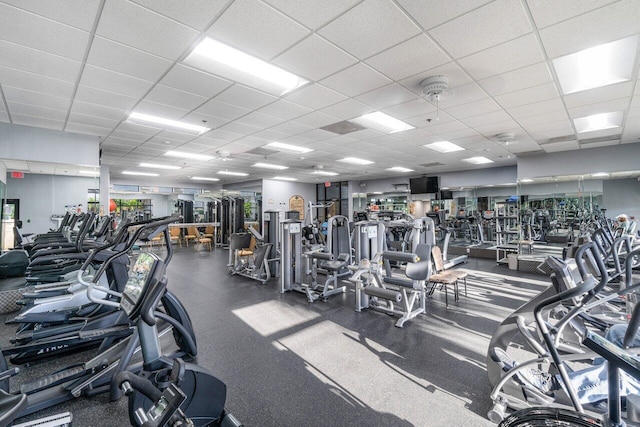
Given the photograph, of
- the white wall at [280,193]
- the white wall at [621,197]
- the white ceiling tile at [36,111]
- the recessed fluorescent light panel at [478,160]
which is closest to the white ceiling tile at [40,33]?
the white ceiling tile at [36,111]

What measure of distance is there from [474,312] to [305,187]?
11.5 meters

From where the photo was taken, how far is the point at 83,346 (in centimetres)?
299

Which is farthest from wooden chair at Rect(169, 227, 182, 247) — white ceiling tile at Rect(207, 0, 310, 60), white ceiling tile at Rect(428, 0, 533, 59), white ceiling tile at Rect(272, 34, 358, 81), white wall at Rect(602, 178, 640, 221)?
white wall at Rect(602, 178, 640, 221)

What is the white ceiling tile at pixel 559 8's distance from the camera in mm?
2086

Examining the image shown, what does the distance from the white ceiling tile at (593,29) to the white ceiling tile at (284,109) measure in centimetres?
283

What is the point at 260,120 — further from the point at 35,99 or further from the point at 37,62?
the point at 35,99

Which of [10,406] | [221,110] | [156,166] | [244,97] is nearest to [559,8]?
[244,97]

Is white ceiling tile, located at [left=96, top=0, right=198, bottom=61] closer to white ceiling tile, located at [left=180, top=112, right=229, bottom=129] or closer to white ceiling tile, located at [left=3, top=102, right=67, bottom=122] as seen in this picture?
white ceiling tile, located at [left=180, top=112, right=229, bottom=129]

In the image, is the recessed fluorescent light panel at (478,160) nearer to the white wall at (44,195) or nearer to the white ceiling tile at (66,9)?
the white ceiling tile at (66,9)

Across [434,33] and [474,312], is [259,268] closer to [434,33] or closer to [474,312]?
[474,312]

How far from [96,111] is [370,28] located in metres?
4.22

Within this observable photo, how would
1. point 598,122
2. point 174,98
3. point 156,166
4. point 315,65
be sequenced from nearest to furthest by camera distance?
point 315,65, point 174,98, point 598,122, point 156,166

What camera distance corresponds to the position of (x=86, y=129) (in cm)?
518

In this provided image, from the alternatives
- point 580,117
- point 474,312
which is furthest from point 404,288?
point 580,117
